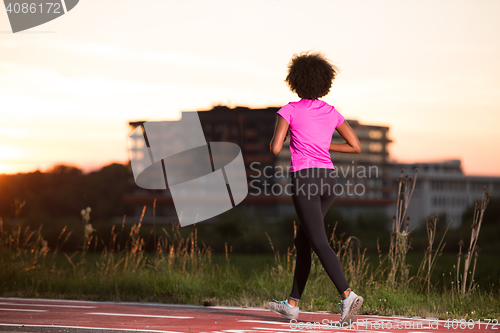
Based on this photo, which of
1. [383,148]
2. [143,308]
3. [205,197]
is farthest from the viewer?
[383,148]

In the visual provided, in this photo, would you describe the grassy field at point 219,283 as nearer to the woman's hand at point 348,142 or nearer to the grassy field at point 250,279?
the grassy field at point 250,279

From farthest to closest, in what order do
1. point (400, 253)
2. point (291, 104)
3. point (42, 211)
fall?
1. point (42, 211)
2. point (400, 253)
3. point (291, 104)

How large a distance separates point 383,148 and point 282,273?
162 meters

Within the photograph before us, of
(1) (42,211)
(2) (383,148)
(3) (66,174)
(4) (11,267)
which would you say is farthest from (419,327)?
(2) (383,148)

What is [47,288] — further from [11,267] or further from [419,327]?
[419,327]

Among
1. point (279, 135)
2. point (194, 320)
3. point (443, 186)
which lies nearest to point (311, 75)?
point (279, 135)

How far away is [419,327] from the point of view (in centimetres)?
530

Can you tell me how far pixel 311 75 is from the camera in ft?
15.9

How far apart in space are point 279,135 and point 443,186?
160859mm

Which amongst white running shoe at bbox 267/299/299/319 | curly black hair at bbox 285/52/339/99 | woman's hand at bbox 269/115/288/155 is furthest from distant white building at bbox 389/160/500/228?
woman's hand at bbox 269/115/288/155

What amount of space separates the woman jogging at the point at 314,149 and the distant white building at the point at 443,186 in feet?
Result: 489

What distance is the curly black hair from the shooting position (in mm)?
4859

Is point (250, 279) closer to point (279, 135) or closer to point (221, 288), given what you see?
point (221, 288)

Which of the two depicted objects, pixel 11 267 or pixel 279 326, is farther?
pixel 11 267
